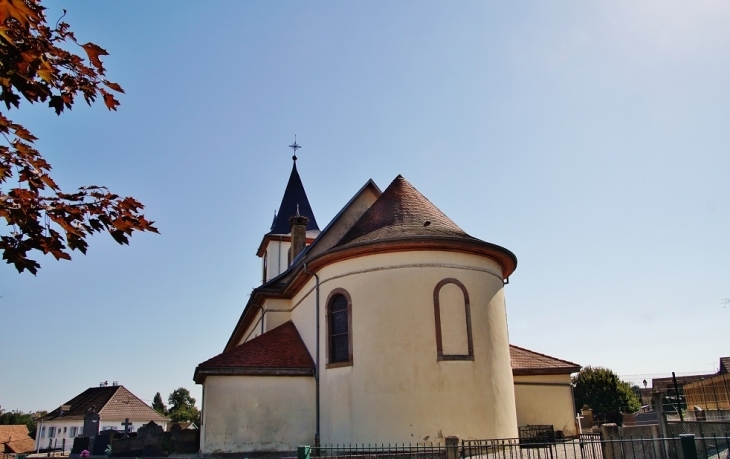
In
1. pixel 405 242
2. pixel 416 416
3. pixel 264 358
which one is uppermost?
pixel 405 242

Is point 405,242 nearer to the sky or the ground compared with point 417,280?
nearer to the sky

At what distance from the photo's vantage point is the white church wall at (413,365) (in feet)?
49.6

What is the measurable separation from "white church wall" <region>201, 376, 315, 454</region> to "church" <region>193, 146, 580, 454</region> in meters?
0.03

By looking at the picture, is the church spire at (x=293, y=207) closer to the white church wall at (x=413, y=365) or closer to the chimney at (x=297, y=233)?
the chimney at (x=297, y=233)

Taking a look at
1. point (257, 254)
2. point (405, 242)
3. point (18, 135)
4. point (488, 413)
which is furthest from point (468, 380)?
point (257, 254)

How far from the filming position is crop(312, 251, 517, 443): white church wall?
1512 cm

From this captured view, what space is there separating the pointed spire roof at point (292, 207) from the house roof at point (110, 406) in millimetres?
28008

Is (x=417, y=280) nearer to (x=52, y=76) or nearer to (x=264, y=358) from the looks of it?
(x=264, y=358)

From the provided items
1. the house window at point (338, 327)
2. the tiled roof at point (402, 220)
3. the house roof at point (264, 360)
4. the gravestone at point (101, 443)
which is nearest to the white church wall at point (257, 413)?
the house roof at point (264, 360)

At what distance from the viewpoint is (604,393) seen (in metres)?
41.8

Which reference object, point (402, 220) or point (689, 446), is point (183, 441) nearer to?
point (402, 220)

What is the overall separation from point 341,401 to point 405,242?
16.2 ft

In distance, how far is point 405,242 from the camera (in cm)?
1627


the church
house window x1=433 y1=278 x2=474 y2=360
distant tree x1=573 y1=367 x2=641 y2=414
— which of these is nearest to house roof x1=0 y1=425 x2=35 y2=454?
the church
